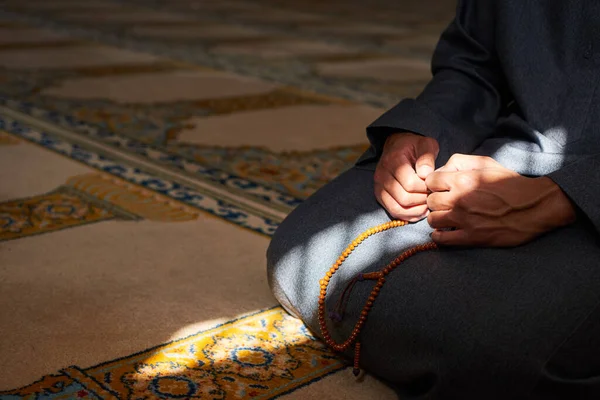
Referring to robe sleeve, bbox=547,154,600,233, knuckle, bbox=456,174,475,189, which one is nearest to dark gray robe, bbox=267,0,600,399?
robe sleeve, bbox=547,154,600,233

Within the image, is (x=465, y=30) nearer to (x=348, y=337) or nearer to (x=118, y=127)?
(x=348, y=337)

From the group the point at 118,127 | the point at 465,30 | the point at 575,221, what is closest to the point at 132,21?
the point at 118,127

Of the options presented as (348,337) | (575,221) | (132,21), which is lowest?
(132,21)

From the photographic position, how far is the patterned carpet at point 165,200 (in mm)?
1727

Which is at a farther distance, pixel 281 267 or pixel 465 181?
pixel 281 267

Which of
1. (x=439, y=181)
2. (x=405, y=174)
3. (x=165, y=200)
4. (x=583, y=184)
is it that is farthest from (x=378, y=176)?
(x=165, y=200)

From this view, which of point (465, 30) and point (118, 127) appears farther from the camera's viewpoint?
point (118, 127)

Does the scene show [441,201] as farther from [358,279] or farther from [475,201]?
[358,279]

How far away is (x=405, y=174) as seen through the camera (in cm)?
176

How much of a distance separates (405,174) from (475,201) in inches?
8.2

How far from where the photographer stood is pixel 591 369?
Result: 1.44 meters

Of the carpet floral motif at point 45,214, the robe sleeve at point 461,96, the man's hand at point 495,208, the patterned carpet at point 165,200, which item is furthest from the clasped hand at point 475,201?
the carpet floral motif at point 45,214

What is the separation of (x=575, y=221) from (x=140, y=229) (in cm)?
134

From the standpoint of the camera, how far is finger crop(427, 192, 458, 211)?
163cm
